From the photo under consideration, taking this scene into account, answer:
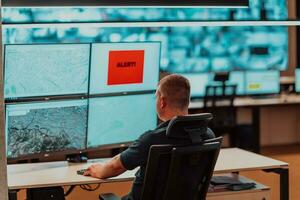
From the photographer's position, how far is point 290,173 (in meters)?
6.32

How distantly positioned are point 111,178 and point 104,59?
0.91 m

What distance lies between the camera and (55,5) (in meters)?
3.48

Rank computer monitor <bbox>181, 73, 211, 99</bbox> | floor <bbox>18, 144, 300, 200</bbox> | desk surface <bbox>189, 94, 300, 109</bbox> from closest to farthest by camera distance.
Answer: floor <bbox>18, 144, 300, 200</bbox> < desk surface <bbox>189, 94, 300, 109</bbox> < computer monitor <bbox>181, 73, 211, 99</bbox>

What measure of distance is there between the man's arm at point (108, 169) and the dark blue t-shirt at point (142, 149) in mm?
66

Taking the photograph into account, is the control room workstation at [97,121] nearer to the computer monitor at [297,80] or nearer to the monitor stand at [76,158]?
the monitor stand at [76,158]

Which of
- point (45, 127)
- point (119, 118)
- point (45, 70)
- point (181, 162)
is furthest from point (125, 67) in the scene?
point (181, 162)

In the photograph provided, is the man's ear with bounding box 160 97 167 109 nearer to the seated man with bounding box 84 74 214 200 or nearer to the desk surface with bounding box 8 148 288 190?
the seated man with bounding box 84 74 214 200

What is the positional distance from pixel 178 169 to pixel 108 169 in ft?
1.62

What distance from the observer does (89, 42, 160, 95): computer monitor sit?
12.6 ft

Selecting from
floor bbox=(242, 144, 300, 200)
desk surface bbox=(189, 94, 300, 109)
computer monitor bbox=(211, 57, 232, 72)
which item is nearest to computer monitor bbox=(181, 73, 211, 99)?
desk surface bbox=(189, 94, 300, 109)

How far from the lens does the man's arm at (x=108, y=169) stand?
3104mm

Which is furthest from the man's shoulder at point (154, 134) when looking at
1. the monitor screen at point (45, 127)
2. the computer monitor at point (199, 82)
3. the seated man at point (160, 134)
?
the computer monitor at point (199, 82)

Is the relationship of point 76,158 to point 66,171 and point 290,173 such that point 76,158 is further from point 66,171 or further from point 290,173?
point 290,173

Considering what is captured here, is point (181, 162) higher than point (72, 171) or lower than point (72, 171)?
higher
